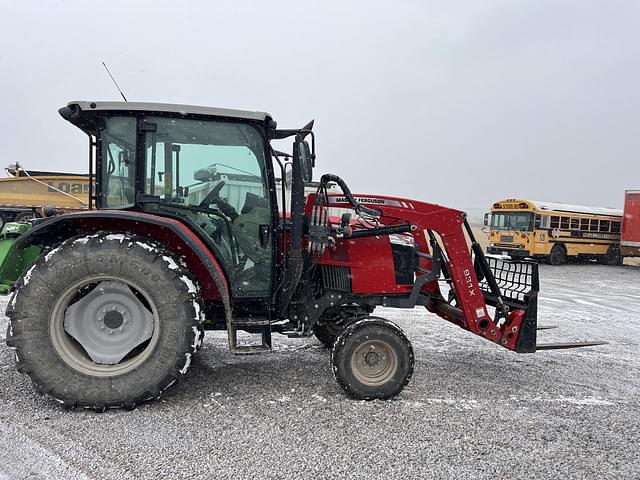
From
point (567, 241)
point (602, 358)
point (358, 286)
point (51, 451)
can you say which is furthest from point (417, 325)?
point (567, 241)

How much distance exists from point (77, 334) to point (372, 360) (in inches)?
85.6

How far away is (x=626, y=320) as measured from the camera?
777 cm

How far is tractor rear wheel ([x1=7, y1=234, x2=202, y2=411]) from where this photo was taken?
10.9 feet

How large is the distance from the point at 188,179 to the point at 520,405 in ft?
10.1

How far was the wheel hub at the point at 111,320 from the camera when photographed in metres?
3.53

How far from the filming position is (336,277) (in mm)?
4215

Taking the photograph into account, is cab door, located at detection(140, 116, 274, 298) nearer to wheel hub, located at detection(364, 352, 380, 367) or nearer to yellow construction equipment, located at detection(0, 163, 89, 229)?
wheel hub, located at detection(364, 352, 380, 367)

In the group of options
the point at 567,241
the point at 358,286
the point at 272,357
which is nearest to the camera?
the point at 358,286

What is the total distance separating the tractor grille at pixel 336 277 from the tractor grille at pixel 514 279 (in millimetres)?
1238

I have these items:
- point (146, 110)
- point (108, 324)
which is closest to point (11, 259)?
point (108, 324)

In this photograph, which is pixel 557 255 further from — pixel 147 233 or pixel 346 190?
pixel 147 233

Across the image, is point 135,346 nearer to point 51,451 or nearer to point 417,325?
point 51,451

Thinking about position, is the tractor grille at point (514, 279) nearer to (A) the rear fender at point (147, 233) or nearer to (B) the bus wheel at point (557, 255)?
(A) the rear fender at point (147, 233)

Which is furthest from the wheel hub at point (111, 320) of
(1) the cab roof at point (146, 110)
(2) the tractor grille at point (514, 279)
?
(2) the tractor grille at point (514, 279)
